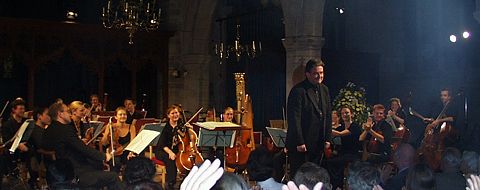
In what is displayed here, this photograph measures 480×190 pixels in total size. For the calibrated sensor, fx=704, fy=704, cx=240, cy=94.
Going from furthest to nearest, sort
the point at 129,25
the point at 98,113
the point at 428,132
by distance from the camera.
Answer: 1. the point at 98,113
2. the point at 129,25
3. the point at 428,132

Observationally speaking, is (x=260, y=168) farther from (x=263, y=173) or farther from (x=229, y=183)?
(x=229, y=183)

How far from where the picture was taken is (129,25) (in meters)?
10.9

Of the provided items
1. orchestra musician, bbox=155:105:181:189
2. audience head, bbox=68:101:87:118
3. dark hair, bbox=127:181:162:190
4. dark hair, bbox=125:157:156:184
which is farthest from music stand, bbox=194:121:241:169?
dark hair, bbox=127:181:162:190

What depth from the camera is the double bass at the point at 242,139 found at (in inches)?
377

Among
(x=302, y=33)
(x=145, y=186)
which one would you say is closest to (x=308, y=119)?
(x=145, y=186)

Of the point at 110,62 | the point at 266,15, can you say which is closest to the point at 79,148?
the point at 110,62

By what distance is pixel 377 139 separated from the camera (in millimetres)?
8625

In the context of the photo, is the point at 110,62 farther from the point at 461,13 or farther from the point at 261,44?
the point at 461,13

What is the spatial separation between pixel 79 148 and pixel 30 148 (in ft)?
8.68

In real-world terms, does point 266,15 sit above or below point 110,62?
above

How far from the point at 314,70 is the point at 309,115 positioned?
1.45ft

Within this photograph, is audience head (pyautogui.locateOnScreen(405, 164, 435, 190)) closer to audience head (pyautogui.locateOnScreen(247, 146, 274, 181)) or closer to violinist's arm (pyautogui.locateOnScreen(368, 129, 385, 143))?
audience head (pyautogui.locateOnScreen(247, 146, 274, 181))

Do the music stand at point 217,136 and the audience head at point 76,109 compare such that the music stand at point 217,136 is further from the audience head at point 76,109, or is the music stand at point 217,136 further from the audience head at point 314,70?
the audience head at point 314,70

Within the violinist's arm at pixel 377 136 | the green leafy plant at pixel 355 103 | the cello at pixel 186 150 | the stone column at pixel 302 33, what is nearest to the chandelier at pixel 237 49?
the stone column at pixel 302 33
